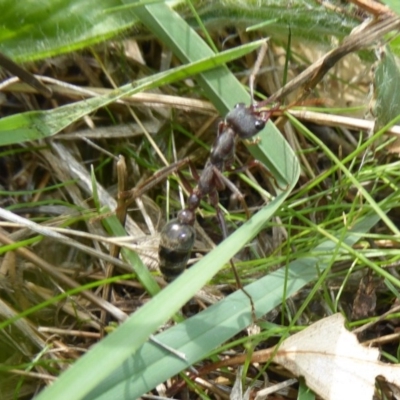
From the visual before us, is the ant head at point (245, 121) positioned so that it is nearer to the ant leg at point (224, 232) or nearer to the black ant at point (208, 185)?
the black ant at point (208, 185)

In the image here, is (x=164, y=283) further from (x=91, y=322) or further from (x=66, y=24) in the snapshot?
Answer: (x=66, y=24)

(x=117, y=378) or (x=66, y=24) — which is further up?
(x=66, y=24)

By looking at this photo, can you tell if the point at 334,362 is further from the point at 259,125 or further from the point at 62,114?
→ the point at 62,114

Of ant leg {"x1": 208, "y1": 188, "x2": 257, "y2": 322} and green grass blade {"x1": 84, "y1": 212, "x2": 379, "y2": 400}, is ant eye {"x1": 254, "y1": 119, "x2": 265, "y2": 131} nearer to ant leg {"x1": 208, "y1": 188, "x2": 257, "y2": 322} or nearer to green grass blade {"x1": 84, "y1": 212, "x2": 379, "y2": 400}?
ant leg {"x1": 208, "y1": 188, "x2": 257, "y2": 322}

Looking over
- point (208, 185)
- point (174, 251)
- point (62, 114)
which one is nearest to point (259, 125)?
point (208, 185)

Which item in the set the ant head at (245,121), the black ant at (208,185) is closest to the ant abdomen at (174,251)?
the black ant at (208,185)

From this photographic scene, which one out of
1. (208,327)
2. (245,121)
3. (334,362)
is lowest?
(334,362)

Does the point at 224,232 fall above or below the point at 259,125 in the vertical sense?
below

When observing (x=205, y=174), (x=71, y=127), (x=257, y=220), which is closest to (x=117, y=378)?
(x=257, y=220)
